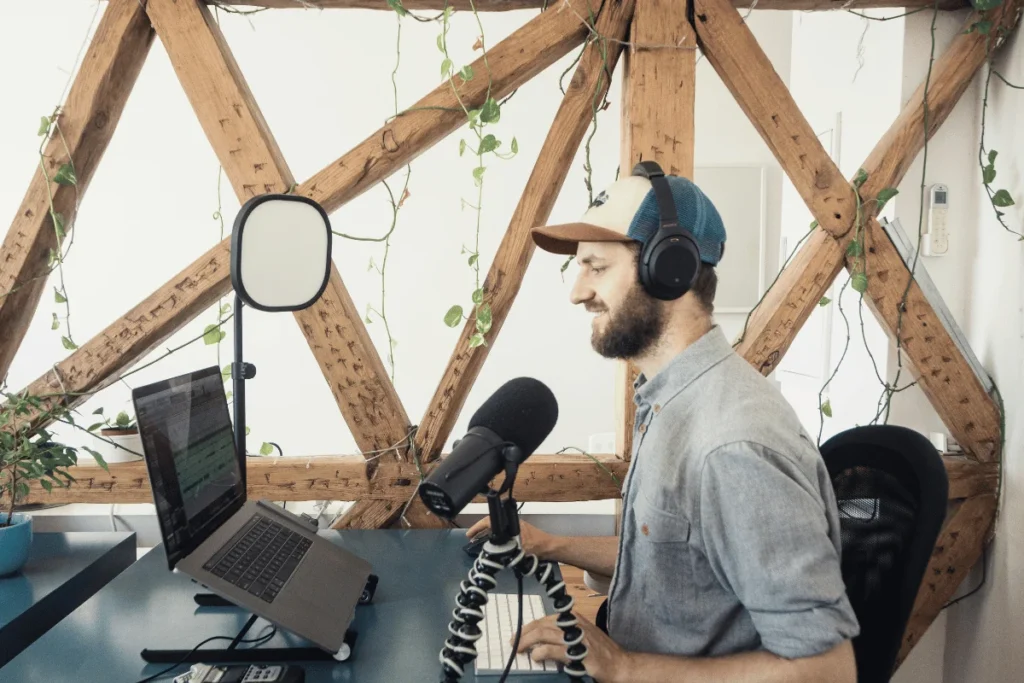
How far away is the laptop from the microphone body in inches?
18.5

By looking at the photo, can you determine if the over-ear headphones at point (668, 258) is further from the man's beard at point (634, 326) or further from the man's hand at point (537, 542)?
the man's hand at point (537, 542)

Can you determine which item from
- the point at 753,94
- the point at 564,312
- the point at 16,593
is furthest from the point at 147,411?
the point at 564,312

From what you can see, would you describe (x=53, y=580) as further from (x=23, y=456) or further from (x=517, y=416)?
(x=517, y=416)

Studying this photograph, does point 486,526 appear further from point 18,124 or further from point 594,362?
point 18,124

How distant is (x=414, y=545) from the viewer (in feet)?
6.07

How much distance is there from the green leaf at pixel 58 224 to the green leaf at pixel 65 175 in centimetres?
9

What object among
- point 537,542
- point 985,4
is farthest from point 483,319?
point 985,4

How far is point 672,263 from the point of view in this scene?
4.06ft

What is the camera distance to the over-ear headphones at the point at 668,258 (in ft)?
4.06

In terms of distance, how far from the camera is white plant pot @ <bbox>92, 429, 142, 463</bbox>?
206 cm

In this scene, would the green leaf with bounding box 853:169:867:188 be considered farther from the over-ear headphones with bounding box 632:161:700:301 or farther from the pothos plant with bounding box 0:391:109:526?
the pothos plant with bounding box 0:391:109:526

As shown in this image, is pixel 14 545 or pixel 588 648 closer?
pixel 588 648

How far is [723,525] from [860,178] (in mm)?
1400

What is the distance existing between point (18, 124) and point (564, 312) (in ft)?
10.2
